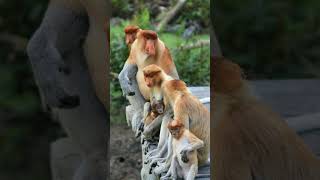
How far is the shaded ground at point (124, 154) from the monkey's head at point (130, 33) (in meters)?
0.27

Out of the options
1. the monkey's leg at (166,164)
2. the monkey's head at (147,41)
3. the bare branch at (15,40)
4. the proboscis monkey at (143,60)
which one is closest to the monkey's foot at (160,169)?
the monkey's leg at (166,164)

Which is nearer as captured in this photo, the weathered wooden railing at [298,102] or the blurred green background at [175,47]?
the blurred green background at [175,47]

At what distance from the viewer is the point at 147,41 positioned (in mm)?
1908

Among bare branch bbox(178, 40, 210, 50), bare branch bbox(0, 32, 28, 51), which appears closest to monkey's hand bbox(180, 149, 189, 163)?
bare branch bbox(178, 40, 210, 50)

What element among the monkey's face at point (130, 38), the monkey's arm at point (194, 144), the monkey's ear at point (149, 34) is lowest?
the monkey's arm at point (194, 144)

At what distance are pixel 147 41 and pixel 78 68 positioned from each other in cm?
28

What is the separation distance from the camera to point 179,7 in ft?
6.15

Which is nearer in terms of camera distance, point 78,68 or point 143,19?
point 143,19

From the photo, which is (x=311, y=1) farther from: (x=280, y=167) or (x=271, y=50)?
(x=280, y=167)

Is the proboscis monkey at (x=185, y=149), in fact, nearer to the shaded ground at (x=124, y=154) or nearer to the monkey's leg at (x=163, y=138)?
the monkey's leg at (x=163, y=138)

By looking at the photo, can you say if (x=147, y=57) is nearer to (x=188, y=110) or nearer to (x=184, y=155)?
(x=188, y=110)

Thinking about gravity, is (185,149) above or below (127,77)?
below

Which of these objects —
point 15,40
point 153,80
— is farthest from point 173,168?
point 15,40

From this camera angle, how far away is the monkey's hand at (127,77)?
1934mm
